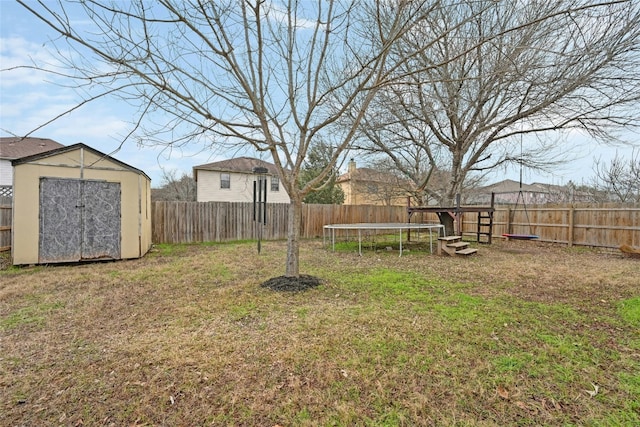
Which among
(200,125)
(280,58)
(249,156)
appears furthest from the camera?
(249,156)

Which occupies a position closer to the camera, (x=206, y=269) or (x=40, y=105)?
(x=40, y=105)

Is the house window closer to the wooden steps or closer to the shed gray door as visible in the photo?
the shed gray door

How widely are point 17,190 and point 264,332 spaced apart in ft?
20.5

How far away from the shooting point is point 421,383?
203cm

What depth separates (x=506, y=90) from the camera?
6.41 meters

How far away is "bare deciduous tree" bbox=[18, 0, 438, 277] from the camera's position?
294 cm

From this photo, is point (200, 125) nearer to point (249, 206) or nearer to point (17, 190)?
point (17, 190)

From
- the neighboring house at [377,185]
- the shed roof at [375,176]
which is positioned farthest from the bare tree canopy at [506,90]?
the neighboring house at [377,185]

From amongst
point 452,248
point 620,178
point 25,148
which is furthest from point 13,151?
point 620,178

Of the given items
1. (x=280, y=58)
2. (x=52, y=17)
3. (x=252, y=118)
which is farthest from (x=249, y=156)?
(x=52, y=17)

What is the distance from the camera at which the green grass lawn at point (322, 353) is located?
179cm

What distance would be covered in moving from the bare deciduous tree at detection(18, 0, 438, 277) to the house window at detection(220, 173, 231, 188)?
14531 millimetres

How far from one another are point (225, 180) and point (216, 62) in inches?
602

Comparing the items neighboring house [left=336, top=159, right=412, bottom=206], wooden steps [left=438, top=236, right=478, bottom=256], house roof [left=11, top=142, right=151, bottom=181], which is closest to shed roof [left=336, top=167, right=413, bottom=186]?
neighboring house [left=336, top=159, right=412, bottom=206]
